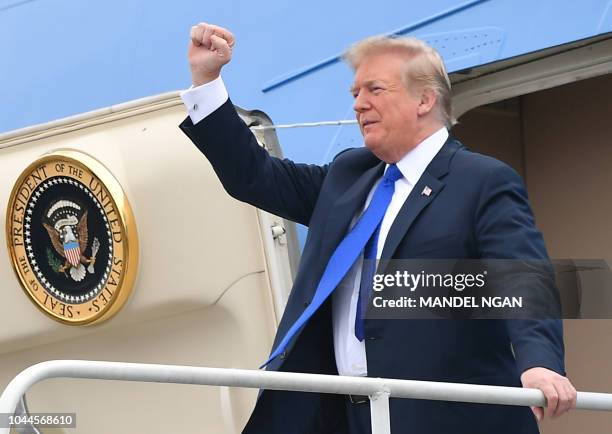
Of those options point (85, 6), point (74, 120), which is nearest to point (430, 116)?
point (74, 120)

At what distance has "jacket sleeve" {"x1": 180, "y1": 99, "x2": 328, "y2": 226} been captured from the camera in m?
2.72

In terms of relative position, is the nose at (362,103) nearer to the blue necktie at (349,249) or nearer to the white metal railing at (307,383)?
the blue necktie at (349,249)

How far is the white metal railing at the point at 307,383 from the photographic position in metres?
1.94

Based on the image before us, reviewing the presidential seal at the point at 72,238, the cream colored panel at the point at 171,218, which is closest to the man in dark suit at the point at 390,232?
the cream colored panel at the point at 171,218

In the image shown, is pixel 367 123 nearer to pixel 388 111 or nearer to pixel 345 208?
pixel 388 111

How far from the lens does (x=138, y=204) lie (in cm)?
345

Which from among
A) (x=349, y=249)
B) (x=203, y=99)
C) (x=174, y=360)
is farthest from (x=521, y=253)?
(x=174, y=360)

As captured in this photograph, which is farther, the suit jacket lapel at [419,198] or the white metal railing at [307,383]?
the suit jacket lapel at [419,198]

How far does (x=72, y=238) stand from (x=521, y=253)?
159cm

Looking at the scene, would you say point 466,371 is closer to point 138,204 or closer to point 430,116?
point 430,116

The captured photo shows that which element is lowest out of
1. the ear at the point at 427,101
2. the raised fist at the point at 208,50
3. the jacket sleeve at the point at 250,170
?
the jacket sleeve at the point at 250,170

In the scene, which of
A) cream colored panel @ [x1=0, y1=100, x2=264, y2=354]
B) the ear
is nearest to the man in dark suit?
the ear

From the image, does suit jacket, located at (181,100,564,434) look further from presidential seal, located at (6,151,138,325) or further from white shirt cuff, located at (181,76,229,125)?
presidential seal, located at (6,151,138,325)

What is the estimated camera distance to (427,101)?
2.66 m
